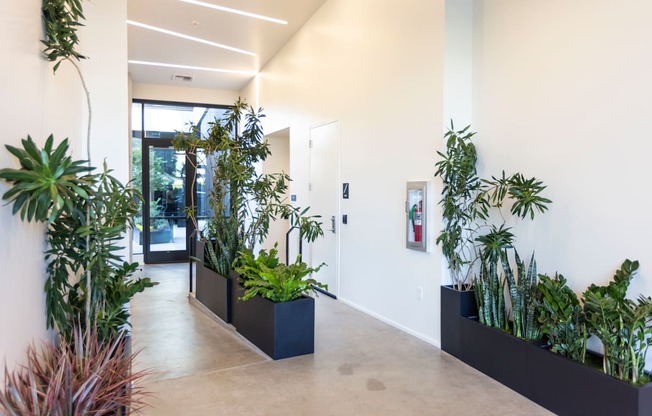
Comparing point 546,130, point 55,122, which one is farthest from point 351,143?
point 55,122

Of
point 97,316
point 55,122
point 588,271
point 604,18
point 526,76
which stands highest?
point 604,18

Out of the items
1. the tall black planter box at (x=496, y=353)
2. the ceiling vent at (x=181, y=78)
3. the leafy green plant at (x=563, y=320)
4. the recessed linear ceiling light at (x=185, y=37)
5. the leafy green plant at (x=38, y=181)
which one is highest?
the recessed linear ceiling light at (x=185, y=37)

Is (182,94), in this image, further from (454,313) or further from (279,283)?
(454,313)

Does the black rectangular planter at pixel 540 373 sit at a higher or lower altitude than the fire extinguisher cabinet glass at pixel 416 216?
lower

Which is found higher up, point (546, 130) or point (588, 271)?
point (546, 130)

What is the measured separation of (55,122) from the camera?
2.60 metres

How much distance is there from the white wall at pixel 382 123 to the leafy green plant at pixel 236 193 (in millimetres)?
751

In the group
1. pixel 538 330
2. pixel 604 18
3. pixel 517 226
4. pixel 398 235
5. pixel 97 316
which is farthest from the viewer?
pixel 398 235

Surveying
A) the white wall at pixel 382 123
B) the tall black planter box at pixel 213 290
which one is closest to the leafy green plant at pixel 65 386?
the tall black planter box at pixel 213 290

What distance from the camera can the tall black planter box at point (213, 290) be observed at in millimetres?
4672

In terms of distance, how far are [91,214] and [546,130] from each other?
3.11 m

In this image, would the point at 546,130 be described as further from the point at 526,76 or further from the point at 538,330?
the point at 538,330

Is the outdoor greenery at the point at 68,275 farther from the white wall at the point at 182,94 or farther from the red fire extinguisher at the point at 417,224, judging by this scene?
the white wall at the point at 182,94

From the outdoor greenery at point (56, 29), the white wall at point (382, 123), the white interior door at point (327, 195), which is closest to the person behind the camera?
the outdoor greenery at point (56, 29)
